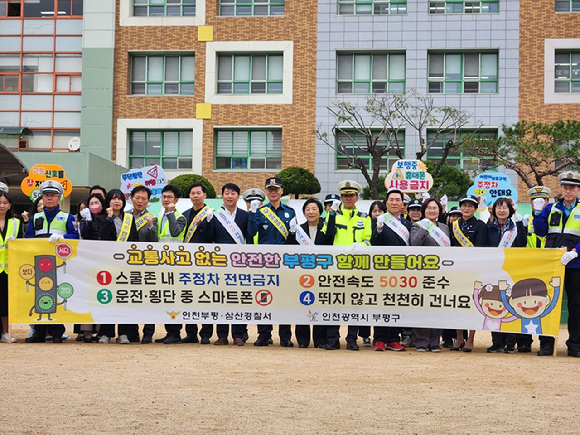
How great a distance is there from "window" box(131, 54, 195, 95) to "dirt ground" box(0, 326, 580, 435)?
86.3ft

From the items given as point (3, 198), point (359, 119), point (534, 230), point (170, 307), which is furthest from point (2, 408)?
point (359, 119)

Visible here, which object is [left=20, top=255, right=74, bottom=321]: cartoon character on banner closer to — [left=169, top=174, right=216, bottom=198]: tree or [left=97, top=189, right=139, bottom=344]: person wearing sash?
[left=97, top=189, right=139, bottom=344]: person wearing sash

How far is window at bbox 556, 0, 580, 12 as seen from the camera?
111ft

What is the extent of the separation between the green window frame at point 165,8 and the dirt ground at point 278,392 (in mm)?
27031

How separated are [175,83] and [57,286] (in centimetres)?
2562

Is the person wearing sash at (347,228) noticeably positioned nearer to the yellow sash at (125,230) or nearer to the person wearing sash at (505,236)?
the person wearing sash at (505,236)

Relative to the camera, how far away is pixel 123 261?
10.6m

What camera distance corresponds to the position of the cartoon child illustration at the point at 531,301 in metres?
10.2

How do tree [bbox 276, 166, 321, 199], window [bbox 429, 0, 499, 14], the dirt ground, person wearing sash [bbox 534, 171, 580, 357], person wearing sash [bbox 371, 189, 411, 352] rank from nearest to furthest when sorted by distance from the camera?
the dirt ground
person wearing sash [bbox 534, 171, 580, 357]
person wearing sash [bbox 371, 189, 411, 352]
tree [bbox 276, 166, 321, 199]
window [bbox 429, 0, 499, 14]

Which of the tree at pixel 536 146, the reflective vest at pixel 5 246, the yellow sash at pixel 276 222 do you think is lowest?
the reflective vest at pixel 5 246

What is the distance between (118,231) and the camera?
10.9 meters

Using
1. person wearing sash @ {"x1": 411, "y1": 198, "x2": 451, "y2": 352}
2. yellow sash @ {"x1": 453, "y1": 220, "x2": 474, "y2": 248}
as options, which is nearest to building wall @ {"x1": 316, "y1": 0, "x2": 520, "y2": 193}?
yellow sash @ {"x1": 453, "y1": 220, "x2": 474, "y2": 248}

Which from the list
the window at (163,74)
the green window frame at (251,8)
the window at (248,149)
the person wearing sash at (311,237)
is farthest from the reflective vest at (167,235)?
the green window frame at (251,8)

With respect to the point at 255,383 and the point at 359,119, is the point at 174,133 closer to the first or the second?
the point at 359,119
